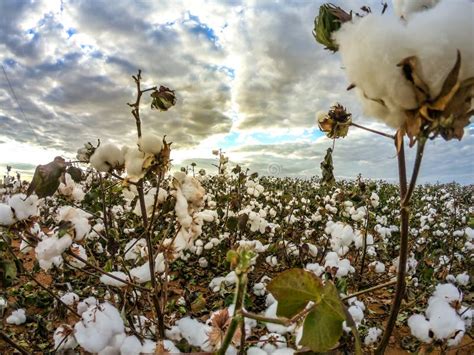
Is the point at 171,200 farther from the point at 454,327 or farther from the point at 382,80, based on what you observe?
the point at 454,327

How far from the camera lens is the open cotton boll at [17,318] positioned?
3252 mm

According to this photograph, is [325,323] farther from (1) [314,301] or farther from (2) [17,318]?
(2) [17,318]

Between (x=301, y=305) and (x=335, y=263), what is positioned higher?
(x=301, y=305)

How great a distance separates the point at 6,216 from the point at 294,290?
1136 mm

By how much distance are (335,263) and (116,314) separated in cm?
192

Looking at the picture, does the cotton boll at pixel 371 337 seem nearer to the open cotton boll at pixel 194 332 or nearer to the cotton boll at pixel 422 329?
the cotton boll at pixel 422 329

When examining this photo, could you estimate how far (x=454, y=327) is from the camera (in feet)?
3.89

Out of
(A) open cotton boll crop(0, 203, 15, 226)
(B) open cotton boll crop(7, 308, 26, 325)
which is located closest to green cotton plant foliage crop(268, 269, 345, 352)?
(A) open cotton boll crop(0, 203, 15, 226)

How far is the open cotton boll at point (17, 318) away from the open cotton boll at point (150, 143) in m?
3.00

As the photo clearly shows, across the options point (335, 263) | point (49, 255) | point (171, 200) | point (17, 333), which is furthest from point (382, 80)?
point (17, 333)

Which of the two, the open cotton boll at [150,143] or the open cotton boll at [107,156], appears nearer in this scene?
the open cotton boll at [150,143]

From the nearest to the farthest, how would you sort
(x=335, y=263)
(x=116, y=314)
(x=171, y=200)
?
1. (x=116, y=314)
2. (x=171, y=200)
3. (x=335, y=263)

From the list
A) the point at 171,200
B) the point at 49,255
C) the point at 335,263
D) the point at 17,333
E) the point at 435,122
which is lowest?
the point at 17,333

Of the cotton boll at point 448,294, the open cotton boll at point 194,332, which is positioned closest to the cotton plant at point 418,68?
the open cotton boll at point 194,332
